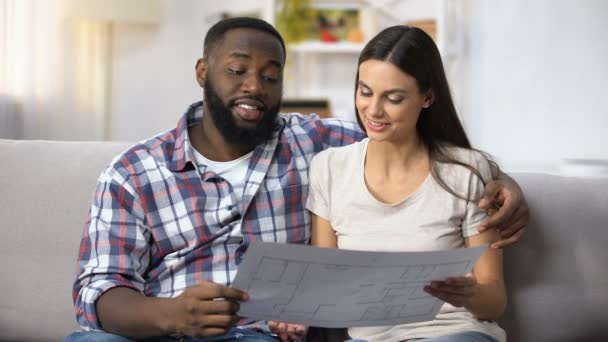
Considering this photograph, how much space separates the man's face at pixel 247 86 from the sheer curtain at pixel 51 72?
2.01 m

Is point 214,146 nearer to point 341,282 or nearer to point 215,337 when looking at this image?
point 215,337

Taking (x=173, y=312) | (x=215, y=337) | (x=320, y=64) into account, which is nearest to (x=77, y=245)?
(x=215, y=337)

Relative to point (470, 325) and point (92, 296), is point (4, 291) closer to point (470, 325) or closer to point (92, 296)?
point (92, 296)

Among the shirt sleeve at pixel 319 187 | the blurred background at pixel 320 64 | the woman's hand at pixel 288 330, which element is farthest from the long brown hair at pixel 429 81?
the blurred background at pixel 320 64

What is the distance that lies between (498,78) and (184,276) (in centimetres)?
276

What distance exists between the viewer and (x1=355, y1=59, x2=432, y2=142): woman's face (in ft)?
4.91

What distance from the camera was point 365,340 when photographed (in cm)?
152

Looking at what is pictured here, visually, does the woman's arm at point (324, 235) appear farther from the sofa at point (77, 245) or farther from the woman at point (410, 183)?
the sofa at point (77, 245)

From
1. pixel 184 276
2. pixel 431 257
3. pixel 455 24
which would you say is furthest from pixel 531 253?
pixel 455 24

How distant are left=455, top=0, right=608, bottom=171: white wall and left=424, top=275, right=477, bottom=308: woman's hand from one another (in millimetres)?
2711

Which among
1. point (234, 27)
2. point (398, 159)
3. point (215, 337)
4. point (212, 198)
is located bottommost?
point (215, 337)

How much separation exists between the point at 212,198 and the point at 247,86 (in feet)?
0.73

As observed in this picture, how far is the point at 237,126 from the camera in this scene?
167cm

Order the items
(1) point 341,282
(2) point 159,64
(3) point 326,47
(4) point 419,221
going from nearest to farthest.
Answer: (1) point 341,282
(4) point 419,221
(3) point 326,47
(2) point 159,64
